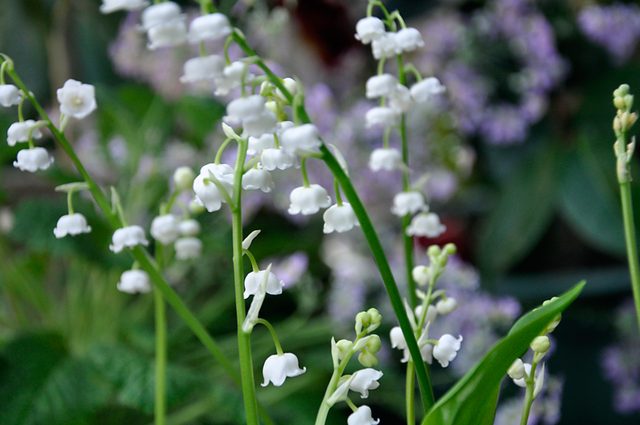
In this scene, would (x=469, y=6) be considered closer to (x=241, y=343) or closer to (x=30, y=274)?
(x=30, y=274)

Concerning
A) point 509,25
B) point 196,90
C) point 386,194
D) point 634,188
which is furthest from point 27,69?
point 634,188

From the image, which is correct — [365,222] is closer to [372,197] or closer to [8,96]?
[8,96]

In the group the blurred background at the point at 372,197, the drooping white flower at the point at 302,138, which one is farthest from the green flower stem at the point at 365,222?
the blurred background at the point at 372,197

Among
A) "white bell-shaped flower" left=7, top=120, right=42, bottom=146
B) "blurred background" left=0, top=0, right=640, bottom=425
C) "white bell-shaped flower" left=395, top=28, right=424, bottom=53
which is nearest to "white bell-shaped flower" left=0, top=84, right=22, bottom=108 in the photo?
"white bell-shaped flower" left=7, top=120, right=42, bottom=146

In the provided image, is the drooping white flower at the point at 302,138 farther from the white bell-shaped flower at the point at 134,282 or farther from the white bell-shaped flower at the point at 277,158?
the white bell-shaped flower at the point at 134,282


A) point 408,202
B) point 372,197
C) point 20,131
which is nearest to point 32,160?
point 20,131

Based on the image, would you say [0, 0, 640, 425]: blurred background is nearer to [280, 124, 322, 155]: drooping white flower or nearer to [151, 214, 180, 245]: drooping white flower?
[151, 214, 180, 245]: drooping white flower
